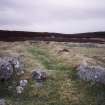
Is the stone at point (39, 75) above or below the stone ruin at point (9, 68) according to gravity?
below

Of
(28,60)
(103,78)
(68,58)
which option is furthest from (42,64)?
(103,78)

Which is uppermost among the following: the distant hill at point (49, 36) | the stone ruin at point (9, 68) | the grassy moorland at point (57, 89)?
the distant hill at point (49, 36)

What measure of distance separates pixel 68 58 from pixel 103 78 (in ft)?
25.5

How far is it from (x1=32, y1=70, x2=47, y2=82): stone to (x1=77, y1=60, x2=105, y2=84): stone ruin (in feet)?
11.0

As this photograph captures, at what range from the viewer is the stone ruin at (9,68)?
2175cm

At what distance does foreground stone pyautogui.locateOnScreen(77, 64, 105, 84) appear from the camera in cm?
2161

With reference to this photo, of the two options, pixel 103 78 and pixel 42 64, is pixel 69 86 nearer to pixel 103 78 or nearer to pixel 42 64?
pixel 103 78

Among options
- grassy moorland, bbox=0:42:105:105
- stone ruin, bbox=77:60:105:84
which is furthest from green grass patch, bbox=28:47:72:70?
stone ruin, bbox=77:60:105:84

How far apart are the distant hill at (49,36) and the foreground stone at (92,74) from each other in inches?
806

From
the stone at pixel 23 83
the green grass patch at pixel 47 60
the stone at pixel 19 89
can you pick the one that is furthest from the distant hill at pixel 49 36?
the stone at pixel 19 89

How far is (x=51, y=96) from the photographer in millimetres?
20141

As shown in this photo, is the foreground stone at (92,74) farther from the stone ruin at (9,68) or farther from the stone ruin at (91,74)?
the stone ruin at (9,68)

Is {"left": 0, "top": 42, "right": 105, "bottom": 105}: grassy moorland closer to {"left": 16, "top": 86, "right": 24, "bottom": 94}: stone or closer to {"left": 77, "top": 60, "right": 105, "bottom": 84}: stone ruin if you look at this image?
{"left": 16, "top": 86, "right": 24, "bottom": 94}: stone

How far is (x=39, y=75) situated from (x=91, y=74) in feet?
15.8
